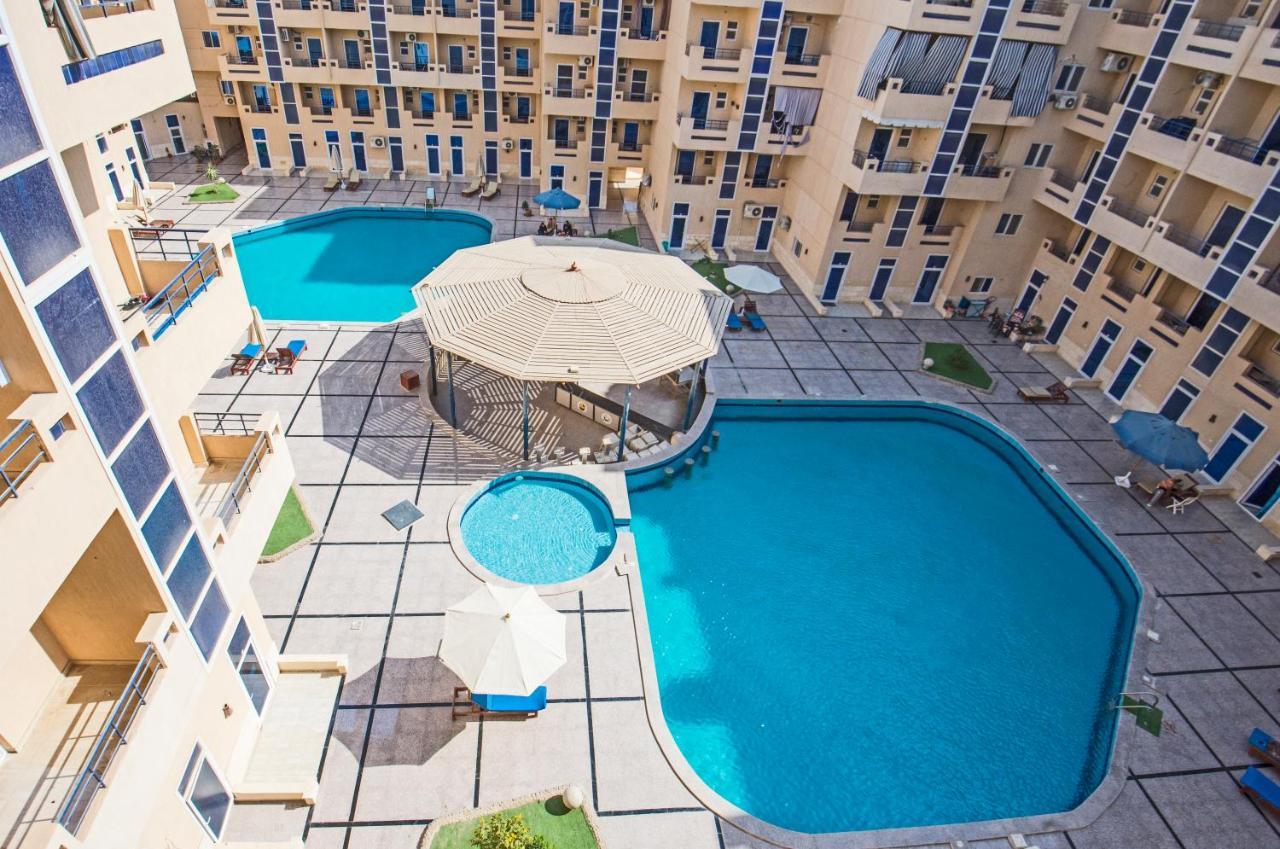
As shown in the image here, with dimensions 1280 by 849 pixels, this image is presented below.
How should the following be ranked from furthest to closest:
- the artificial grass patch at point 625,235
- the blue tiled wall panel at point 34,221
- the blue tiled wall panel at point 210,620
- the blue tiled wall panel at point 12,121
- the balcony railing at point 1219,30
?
1. the artificial grass patch at point 625,235
2. the balcony railing at point 1219,30
3. the blue tiled wall panel at point 210,620
4. the blue tiled wall panel at point 34,221
5. the blue tiled wall panel at point 12,121

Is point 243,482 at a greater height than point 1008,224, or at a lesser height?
lesser

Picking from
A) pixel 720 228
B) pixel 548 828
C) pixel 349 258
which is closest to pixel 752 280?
pixel 720 228

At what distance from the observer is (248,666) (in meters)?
13.7

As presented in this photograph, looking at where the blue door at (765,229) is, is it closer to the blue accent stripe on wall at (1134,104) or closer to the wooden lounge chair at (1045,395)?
the blue accent stripe on wall at (1134,104)

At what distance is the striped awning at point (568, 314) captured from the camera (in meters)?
20.8

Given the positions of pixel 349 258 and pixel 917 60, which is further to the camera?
pixel 349 258

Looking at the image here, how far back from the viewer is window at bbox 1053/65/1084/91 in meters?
28.4

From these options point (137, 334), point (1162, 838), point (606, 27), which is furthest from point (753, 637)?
point (606, 27)

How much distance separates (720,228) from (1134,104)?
725 inches

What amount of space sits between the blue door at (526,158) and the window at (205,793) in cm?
3785

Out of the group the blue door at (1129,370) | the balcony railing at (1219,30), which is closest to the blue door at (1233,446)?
the blue door at (1129,370)

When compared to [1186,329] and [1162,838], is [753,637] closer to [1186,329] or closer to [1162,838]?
[1162,838]

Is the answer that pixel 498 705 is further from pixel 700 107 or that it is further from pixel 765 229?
pixel 765 229

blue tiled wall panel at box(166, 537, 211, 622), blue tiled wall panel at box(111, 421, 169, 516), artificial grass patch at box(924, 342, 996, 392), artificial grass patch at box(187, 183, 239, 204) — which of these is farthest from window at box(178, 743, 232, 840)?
artificial grass patch at box(187, 183, 239, 204)
